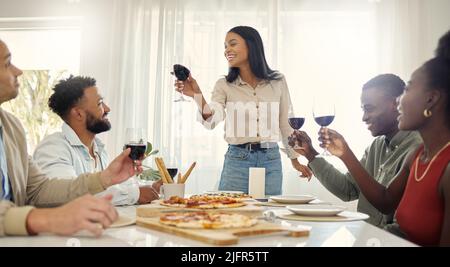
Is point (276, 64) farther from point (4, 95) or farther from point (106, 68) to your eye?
point (4, 95)

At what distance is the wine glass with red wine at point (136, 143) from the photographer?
58.8 inches

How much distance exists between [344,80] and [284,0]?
0.93 meters

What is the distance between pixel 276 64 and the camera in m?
4.35

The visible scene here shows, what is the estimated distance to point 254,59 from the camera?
2893mm

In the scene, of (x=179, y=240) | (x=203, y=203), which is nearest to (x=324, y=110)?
(x=203, y=203)

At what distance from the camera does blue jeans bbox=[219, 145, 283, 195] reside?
2.70m

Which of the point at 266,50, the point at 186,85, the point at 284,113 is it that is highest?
the point at 266,50

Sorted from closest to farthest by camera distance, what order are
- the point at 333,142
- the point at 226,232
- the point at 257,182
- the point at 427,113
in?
the point at 226,232 → the point at 427,113 → the point at 333,142 → the point at 257,182

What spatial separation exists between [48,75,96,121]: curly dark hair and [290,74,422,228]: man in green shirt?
1.11 metres

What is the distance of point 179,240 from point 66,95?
5.33ft

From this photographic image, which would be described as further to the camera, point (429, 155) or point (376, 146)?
point (376, 146)

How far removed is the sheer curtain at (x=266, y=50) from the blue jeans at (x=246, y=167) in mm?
1569

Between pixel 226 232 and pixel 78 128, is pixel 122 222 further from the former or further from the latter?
pixel 78 128

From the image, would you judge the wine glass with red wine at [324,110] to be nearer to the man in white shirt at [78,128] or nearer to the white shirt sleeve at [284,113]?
the man in white shirt at [78,128]
